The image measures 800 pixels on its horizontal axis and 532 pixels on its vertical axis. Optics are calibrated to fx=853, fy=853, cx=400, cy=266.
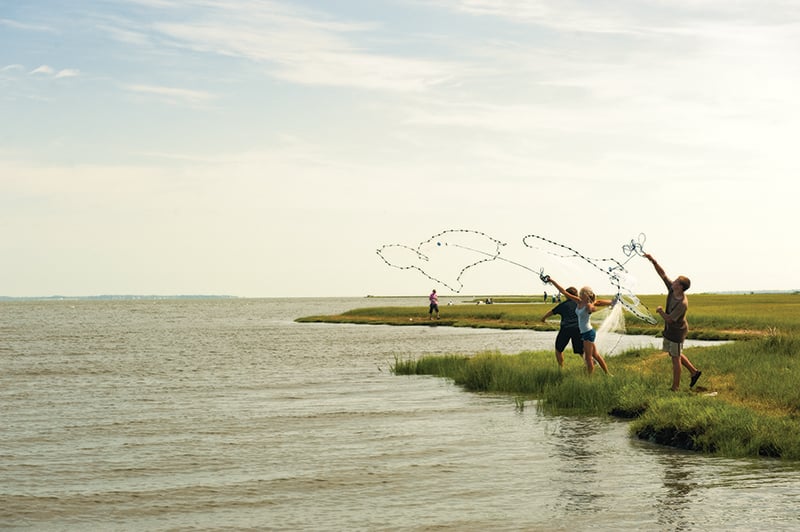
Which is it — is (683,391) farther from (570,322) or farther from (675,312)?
(570,322)

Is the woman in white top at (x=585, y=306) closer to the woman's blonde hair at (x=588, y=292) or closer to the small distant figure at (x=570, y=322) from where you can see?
the woman's blonde hair at (x=588, y=292)

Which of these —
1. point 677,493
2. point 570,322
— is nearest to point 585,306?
point 570,322

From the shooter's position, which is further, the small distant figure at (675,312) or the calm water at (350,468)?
the small distant figure at (675,312)

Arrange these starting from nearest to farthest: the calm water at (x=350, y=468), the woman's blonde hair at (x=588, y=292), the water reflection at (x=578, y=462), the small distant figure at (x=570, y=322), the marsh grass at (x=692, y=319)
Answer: the calm water at (x=350, y=468)
the water reflection at (x=578, y=462)
the woman's blonde hair at (x=588, y=292)
the small distant figure at (x=570, y=322)
the marsh grass at (x=692, y=319)

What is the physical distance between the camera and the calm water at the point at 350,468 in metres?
10.7

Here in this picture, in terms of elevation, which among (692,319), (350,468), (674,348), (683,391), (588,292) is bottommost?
(350,468)

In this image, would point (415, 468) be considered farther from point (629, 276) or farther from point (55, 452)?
point (629, 276)

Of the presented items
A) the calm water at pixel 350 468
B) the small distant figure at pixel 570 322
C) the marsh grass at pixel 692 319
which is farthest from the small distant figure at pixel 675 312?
the marsh grass at pixel 692 319

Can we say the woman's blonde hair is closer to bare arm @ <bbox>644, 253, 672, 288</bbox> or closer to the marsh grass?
bare arm @ <bbox>644, 253, 672, 288</bbox>

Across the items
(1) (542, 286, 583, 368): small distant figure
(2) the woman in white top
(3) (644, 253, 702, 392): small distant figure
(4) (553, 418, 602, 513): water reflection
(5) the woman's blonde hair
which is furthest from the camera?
(1) (542, 286, 583, 368): small distant figure

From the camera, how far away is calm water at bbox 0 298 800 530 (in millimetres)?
10727

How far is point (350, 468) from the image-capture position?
13.7m

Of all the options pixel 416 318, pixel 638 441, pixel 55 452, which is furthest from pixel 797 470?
pixel 416 318

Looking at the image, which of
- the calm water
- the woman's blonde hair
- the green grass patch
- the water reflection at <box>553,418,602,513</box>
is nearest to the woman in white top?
the woman's blonde hair
